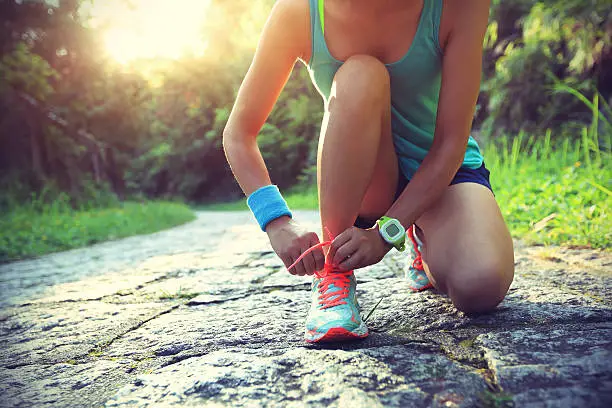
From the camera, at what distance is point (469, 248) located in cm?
134

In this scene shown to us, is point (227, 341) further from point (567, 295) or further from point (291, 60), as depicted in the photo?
point (567, 295)

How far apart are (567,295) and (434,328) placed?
1.58ft

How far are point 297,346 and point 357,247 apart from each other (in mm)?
304

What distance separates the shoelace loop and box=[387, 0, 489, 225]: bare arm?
0.93ft

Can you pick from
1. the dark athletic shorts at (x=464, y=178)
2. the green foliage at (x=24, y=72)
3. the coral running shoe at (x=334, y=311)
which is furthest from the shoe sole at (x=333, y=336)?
the green foliage at (x=24, y=72)

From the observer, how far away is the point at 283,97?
16875 mm

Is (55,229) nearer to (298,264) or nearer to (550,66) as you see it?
(298,264)

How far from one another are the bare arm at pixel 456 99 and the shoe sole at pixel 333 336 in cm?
39

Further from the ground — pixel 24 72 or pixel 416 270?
pixel 24 72

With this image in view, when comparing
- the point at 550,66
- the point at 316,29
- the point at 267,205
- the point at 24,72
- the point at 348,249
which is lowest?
the point at 348,249

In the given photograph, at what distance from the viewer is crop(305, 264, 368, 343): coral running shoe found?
118cm

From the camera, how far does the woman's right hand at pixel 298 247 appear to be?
3.95ft

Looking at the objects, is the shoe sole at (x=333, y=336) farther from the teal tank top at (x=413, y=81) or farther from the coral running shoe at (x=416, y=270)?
the teal tank top at (x=413, y=81)

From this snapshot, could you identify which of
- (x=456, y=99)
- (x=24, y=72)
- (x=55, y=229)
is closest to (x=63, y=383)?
(x=456, y=99)
